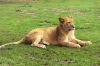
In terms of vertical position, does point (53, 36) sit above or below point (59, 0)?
above

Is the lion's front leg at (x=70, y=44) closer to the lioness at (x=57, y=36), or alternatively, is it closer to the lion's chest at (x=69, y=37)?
the lioness at (x=57, y=36)

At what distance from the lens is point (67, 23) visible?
450 inches

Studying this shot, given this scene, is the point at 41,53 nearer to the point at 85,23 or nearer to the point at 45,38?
the point at 45,38

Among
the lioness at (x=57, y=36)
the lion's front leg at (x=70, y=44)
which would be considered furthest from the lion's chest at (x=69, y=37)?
the lion's front leg at (x=70, y=44)

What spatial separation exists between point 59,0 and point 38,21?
14951 mm

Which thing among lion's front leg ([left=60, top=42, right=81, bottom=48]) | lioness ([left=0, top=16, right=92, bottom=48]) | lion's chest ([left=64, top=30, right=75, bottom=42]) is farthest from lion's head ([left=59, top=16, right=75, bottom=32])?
lion's front leg ([left=60, top=42, right=81, bottom=48])

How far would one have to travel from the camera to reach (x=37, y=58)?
33.0 feet

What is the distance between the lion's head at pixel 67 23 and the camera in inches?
448

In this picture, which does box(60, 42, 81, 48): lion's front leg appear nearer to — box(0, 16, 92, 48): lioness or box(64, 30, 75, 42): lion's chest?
box(0, 16, 92, 48): lioness

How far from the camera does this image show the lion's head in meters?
11.4

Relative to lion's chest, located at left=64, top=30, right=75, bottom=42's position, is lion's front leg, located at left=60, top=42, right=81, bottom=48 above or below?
below

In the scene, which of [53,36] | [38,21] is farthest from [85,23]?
[53,36]

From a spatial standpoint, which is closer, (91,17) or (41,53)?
(41,53)

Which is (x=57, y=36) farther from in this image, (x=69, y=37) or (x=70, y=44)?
(x=70, y=44)
